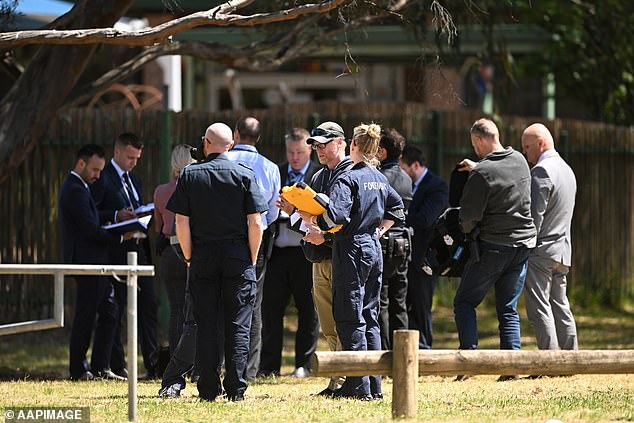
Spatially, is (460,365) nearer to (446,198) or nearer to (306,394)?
(306,394)

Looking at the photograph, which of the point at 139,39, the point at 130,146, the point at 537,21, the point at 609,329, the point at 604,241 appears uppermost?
the point at 537,21

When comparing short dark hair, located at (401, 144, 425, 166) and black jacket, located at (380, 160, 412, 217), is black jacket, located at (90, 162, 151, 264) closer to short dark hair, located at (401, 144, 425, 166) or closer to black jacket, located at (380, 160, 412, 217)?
black jacket, located at (380, 160, 412, 217)

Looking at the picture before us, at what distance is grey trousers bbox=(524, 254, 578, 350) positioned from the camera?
9.91 m

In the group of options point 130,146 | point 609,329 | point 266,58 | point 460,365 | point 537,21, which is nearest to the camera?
point 460,365

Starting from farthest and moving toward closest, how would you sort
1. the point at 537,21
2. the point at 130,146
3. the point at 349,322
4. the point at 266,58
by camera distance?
the point at 537,21 < the point at 266,58 < the point at 130,146 < the point at 349,322

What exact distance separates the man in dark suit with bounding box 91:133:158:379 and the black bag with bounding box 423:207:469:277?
2.75m

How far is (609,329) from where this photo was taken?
14.7 metres

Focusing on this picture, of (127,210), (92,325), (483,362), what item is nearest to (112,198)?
(127,210)

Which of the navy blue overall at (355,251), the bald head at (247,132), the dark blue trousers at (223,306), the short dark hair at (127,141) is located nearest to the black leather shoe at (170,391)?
the dark blue trousers at (223,306)

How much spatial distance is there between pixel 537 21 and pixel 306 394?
11.1 meters

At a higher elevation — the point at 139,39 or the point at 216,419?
the point at 139,39

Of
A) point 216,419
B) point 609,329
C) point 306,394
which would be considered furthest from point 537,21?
point 216,419

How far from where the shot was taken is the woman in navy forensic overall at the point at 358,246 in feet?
27.7

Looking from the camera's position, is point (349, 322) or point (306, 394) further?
point (306, 394)
